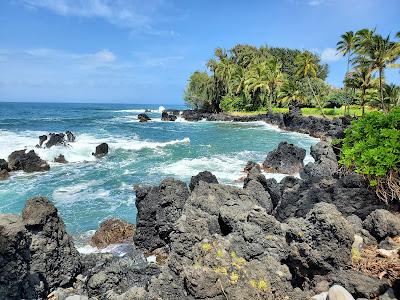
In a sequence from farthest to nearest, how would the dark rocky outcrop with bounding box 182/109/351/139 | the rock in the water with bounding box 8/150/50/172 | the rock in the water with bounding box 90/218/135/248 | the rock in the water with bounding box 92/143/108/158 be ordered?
the dark rocky outcrop with bounding box 182/109/351/139
the rock in the water with bounding box 92/143/108/158
the rock in the water with bounding box 8/150/50/172
the rock in the water with bounding box 90/218/135/248

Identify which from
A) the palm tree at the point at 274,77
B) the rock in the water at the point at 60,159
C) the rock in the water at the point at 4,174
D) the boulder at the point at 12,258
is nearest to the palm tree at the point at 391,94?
the palm tree at the point at 274,77

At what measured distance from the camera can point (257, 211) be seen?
22.2 ft

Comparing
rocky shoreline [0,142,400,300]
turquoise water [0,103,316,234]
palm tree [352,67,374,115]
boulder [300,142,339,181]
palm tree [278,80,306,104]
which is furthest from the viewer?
palm tree [278,80,306,104]

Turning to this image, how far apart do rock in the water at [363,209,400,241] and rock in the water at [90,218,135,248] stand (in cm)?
742

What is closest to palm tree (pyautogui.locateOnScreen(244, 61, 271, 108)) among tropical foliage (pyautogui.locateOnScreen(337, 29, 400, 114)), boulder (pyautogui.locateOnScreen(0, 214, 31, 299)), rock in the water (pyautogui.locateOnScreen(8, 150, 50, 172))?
tropical foliage (pyautogui.locateOnScreen(337, 29, 400, 114))

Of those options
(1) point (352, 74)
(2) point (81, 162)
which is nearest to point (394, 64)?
(1) point (352, 74)

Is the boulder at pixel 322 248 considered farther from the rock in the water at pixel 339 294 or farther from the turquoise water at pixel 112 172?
the turquoise water at pixel 112 172

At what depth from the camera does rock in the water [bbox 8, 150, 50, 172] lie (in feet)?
86.1

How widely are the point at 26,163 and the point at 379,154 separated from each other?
932 inches

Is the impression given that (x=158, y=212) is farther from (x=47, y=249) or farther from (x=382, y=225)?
(x=382, y=225)

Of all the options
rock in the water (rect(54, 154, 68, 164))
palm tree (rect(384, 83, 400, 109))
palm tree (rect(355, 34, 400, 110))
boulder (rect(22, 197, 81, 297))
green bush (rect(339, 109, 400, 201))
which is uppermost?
palm tree (rect(355, 34, 400, 110))

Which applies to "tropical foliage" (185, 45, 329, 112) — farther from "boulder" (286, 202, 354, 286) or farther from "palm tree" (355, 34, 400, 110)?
"boulder" (286, 202, 354, 286)

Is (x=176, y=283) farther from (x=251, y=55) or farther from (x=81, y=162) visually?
(x=251, y=55)

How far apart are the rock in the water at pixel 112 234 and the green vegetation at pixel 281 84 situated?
106ft
